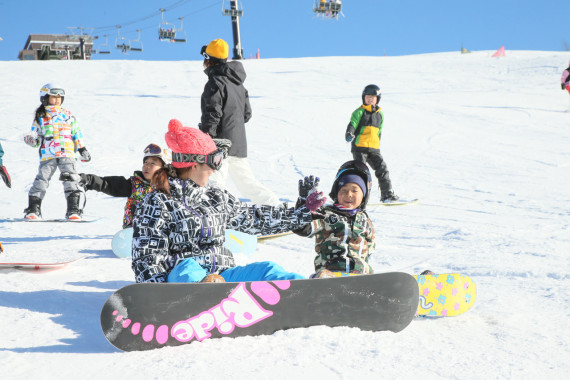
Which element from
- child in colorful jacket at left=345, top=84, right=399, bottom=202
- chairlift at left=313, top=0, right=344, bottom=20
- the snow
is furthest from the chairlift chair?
child in colorful jacket at left=345, top=84, right=399, bottom=202

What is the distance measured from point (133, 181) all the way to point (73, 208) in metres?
2.00

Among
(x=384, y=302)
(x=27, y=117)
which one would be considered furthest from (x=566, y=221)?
(x=27, y=117)

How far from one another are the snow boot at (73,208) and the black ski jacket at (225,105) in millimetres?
2037

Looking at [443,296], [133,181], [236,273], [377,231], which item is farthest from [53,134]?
[443,296]

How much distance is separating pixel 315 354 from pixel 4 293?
2.11m

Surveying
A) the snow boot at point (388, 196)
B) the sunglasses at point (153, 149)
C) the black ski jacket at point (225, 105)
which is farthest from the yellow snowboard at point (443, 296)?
the snow boot at point (388, 196)

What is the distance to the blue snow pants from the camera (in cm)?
273

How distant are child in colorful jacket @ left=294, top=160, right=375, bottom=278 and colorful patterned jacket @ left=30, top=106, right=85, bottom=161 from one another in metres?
4.09

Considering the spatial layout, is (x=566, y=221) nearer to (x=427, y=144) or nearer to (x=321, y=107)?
(x=427, y=144)

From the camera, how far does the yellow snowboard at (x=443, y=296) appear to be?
3121 millimetres

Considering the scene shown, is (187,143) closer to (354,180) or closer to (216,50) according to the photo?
(354,180)

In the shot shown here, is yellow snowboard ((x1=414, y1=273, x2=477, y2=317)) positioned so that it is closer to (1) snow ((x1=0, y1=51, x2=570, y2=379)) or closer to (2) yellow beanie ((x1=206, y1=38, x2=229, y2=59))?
(1) snow ((x1=0, y1=51, x2=570, y2=379))

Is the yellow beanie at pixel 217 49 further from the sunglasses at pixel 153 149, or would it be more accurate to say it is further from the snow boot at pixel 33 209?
the snow boot at pixel 33 209

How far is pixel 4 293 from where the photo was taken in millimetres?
3457
